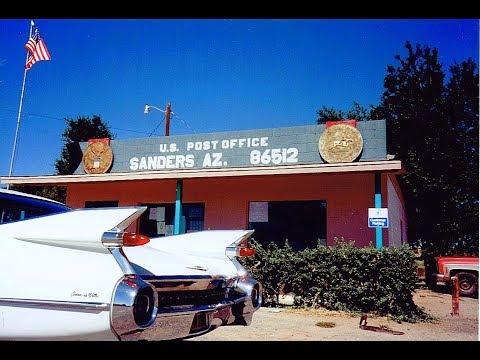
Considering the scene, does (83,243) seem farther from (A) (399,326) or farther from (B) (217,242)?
(A) (399,326)

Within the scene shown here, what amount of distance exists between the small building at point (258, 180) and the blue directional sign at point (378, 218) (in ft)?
0.56

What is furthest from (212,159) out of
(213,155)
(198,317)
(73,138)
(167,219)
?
(73,138)

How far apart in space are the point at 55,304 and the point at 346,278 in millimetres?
5383

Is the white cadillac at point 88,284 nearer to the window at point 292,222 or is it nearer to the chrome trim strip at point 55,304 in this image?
the chrome trim strip at point 55,304

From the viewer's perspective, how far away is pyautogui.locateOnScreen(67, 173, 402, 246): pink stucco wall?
9.79 m

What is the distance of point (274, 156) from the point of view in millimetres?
10484

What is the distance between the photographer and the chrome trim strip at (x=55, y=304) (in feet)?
7.60

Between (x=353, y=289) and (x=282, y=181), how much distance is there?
424 cm

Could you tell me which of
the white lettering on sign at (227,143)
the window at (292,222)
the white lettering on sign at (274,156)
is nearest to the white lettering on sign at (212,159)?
the white lettering on sign at (227,143)

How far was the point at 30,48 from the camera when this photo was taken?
33.4 ft

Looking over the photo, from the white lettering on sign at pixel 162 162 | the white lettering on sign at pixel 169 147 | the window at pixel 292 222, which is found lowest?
the window at pixel 292 222

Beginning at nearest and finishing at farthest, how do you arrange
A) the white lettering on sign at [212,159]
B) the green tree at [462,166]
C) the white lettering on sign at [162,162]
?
1. the white lettering on sign at [212,159]
2. the white lettering on sign at [162,162]
3. the green tree at [462,166]

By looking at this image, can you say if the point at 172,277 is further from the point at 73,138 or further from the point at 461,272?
the point at 73,138

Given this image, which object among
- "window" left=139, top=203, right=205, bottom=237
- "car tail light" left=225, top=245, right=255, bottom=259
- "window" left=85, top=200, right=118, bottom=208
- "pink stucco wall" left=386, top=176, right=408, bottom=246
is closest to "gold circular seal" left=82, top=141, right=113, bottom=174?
"window" left=85, top=200, right=118, bottom=208
